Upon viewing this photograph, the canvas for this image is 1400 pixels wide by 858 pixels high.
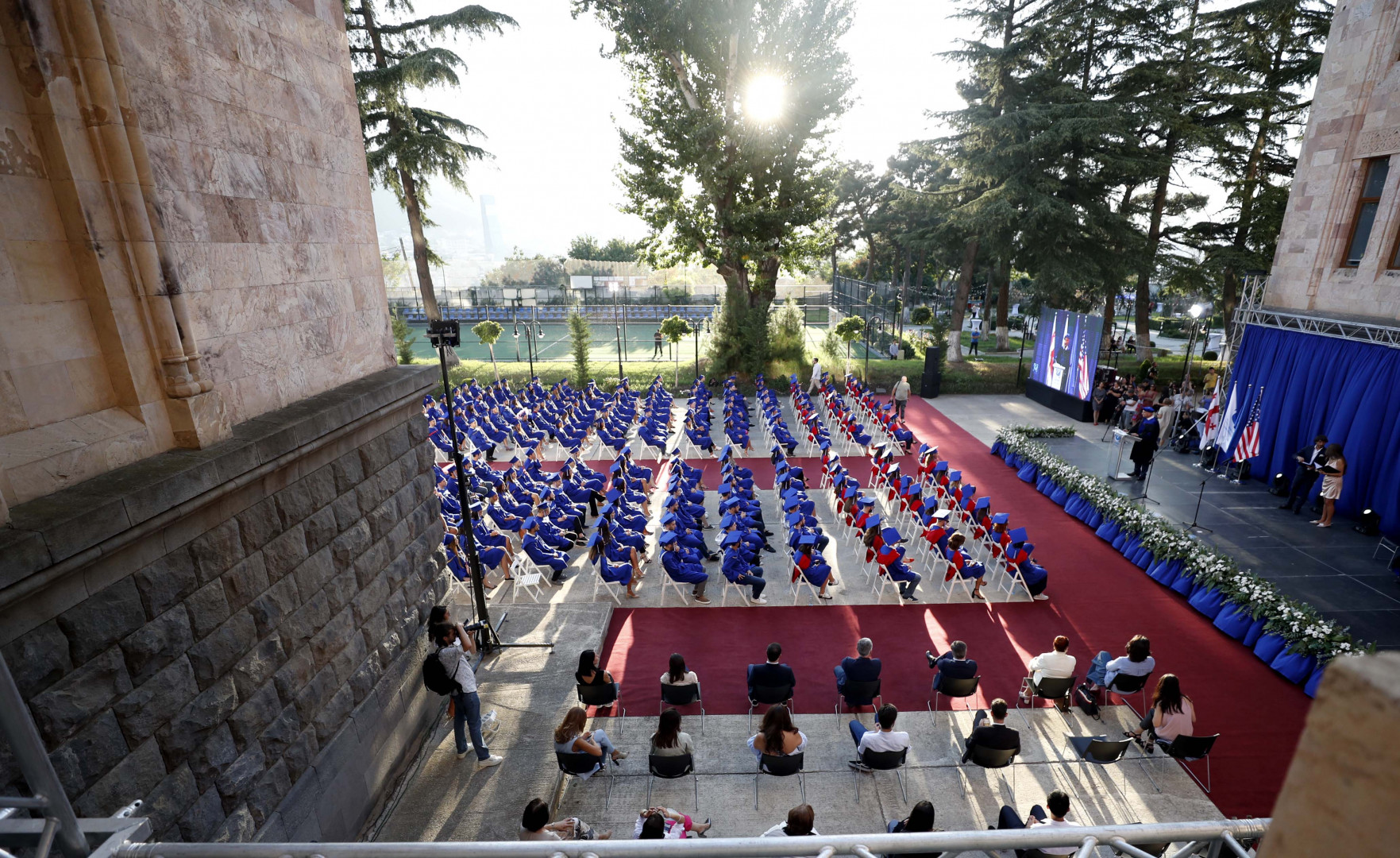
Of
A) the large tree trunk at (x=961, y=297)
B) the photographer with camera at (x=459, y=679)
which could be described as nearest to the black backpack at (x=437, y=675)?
the photographer with camera at (x=459, y=679)

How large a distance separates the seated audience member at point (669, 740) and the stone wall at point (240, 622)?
104 inches

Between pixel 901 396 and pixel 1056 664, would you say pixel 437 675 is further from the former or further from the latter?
pixel 901 396

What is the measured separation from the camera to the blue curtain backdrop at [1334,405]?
1053 centimetres

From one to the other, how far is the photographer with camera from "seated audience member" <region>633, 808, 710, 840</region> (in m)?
1.74

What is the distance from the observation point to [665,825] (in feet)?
15.2

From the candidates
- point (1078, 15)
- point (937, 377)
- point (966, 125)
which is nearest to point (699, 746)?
point (937, 377)

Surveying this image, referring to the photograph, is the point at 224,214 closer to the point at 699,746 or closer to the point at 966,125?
the point at 699,746

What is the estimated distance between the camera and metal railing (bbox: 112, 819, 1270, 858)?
2.09 metres

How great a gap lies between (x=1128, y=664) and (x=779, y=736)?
157 inches

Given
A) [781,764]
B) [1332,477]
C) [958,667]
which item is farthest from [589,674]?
[1332,477]

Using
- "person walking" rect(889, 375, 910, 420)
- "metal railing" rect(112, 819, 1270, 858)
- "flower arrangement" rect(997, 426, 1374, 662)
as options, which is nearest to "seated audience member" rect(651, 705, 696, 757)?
"metal railing" rect(112, 819, 1270, 858)

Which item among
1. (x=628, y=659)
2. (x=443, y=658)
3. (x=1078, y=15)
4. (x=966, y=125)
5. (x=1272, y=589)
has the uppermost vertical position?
(x=1078, y=15)

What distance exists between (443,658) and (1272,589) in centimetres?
1001

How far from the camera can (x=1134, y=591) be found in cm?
907
